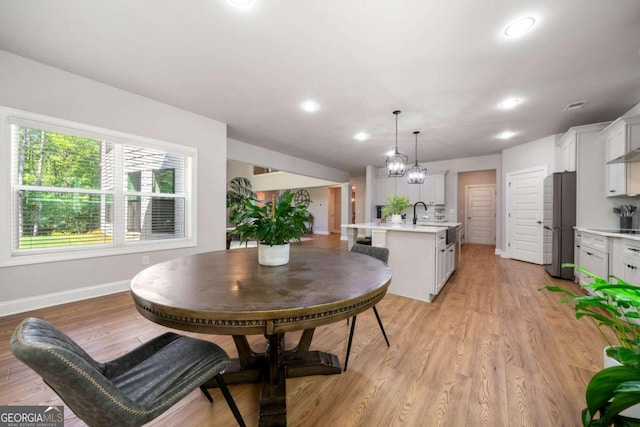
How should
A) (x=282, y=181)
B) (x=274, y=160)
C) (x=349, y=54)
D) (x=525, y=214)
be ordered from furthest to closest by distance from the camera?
(x=282, y=181), (x=274, y=160), (x=525, y=214), (x=349, y=54)

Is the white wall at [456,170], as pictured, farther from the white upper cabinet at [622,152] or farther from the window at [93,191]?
the window at [93,191]

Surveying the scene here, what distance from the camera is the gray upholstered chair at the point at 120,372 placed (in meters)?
0.70

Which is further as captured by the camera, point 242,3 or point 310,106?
point 310,106

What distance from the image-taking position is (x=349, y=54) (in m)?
2.36

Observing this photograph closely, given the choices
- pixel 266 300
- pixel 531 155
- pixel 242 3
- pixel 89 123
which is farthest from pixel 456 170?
pixel 89 123

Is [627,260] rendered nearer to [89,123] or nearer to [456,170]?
[456,170]

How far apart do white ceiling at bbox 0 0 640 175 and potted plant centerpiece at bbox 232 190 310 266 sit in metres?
1.51

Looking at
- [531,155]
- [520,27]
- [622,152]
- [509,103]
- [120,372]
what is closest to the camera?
[120,372]

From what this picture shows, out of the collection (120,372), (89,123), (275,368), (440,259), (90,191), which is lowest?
(275,368)

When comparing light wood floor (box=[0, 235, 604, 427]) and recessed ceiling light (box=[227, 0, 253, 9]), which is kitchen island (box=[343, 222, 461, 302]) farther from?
recessed ceiling light (box=[227, 0, 253, 9])

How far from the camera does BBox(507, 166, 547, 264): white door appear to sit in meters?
5.12

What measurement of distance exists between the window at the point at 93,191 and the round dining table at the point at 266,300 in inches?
87.0

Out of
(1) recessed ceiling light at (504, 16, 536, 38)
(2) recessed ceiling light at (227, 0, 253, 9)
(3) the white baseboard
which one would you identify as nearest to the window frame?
(3) the white baseboard

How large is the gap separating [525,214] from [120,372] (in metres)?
6.93
